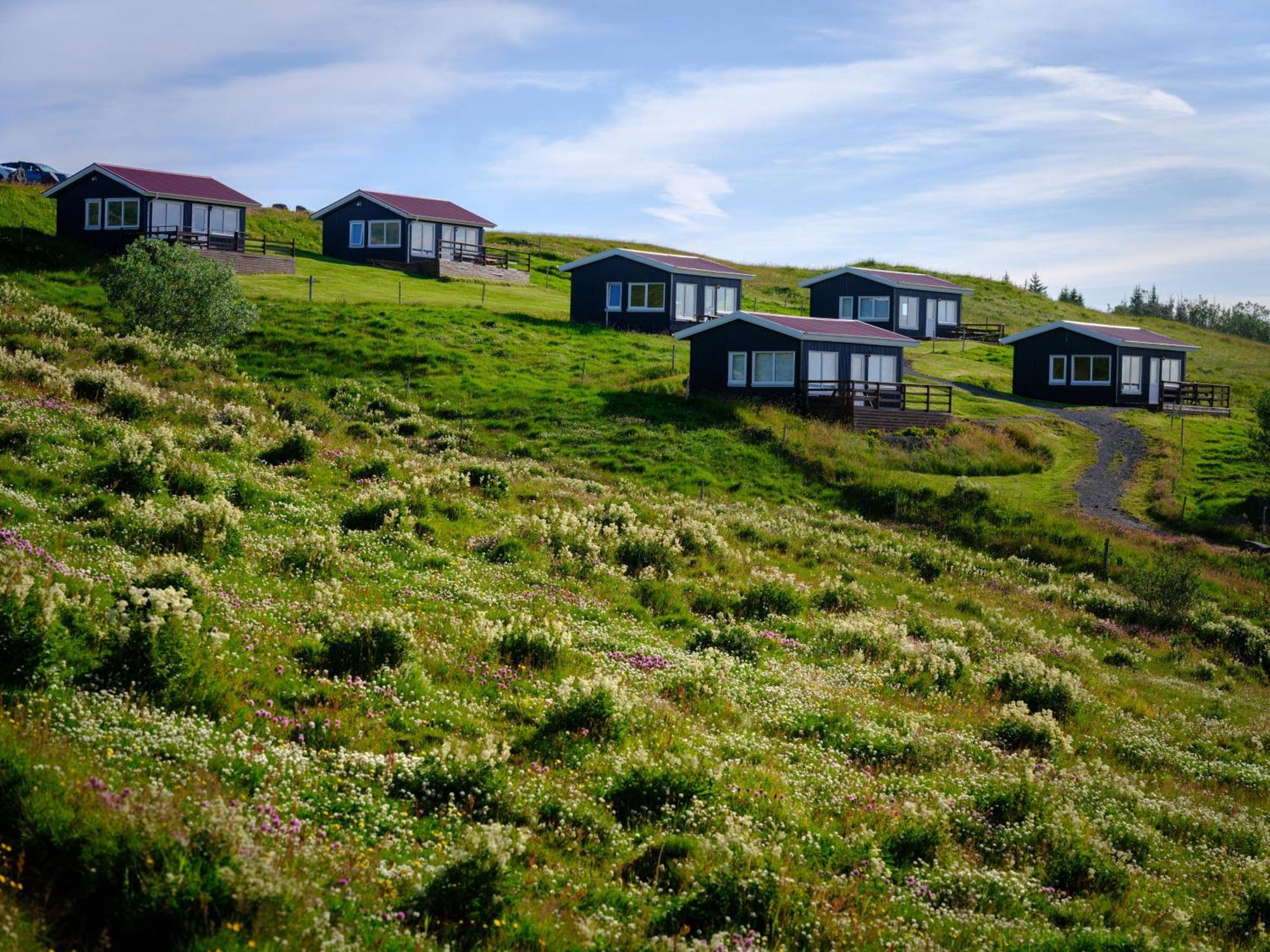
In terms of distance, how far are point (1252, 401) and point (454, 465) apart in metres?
67.6

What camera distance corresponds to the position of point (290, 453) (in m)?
23.5

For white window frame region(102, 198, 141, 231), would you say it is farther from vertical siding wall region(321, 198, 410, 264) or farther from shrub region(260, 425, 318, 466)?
shrub region(260, 425, 318, 466)

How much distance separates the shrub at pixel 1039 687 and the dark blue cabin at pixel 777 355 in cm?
3418

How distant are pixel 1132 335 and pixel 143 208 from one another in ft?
210

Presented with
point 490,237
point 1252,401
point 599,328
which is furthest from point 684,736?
point 490,237

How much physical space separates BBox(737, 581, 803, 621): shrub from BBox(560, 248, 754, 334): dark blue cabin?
5037 cm

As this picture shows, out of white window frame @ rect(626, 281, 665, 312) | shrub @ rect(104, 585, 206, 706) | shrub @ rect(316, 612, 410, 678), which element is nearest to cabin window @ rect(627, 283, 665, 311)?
white window frame @ rect(626, 281, 665, 312)

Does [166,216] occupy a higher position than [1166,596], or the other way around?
[166,216]

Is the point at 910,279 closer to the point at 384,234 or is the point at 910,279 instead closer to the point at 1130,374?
the point at 1130,374

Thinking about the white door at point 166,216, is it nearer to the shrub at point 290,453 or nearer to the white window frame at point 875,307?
the white window frame at point 875,307

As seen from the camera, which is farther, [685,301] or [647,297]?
[685,301]

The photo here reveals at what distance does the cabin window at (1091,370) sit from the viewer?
68.1m

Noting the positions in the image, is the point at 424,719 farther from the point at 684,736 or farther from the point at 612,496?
the point at 612,496

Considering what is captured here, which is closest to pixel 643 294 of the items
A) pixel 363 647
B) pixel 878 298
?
pixel 878 298
